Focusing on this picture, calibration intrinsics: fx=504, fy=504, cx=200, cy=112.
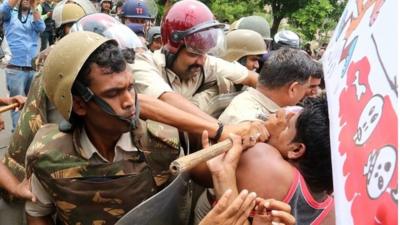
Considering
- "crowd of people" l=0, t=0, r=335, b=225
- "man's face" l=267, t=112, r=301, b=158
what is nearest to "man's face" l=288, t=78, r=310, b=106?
"crowd of people" l=0, t=0, r=335, b=225

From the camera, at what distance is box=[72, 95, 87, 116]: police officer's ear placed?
1.97 m

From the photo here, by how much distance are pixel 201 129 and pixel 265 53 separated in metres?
2.47

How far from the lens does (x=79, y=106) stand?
1980 millimetres

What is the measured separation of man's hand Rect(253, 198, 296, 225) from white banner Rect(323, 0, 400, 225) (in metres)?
0.45

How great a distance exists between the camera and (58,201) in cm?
194

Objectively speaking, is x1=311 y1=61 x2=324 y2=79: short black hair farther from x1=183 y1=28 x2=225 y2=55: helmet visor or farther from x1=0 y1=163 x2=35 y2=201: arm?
x1=0 y1=163 x2=35 y2=201: arm

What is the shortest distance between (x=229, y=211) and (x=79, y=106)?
2.62ft

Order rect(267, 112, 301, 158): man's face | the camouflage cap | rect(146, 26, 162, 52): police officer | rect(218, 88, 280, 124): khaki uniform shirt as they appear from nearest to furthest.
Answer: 1. rect(267, 112, 301, 158): man's face
2. rect(218, 88, 280, 124): khaki uniform shirt
3. the camouflage cap
4. rect(146, 26, 162, 52): police officer

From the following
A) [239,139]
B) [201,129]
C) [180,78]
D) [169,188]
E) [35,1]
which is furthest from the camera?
[35,1]

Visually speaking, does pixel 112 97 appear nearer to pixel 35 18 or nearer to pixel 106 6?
pixel 35 18

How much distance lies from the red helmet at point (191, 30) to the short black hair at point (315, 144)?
1260 mm

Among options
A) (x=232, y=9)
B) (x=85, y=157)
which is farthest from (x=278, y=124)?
(x=232, y=9)

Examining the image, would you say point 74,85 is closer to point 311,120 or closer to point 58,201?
point 58,201

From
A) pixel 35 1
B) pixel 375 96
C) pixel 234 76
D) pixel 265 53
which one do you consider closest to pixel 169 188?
pixel 375 96
